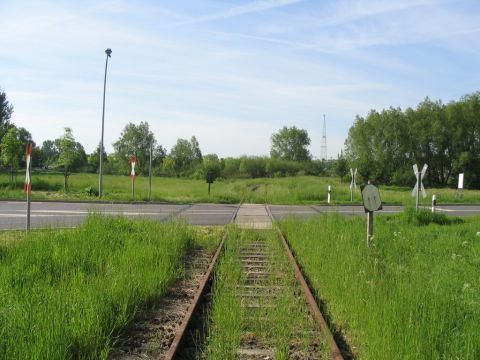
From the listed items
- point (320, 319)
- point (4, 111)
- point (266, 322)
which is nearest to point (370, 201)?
point (320, 319)

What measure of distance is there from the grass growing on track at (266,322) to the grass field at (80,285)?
3.00ft

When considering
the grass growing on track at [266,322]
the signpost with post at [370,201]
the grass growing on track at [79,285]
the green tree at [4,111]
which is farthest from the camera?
the green tree at [4,111]

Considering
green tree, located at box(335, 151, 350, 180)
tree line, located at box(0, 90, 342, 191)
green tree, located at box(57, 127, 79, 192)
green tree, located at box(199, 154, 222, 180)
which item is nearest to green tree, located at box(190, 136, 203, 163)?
tree line, located at box(0, 90, 342, 191)

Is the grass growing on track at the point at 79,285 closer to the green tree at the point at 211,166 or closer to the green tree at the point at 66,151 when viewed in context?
the green tree at the point at 66,151

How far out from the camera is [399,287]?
567 cm

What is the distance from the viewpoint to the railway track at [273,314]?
14.4ft

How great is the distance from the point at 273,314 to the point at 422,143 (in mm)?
84742

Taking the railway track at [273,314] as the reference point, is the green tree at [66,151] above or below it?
above

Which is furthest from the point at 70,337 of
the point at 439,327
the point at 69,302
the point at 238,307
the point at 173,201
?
the point at 173,201

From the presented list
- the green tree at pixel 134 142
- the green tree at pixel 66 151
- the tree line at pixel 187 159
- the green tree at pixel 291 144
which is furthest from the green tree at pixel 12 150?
the green tree at pixel 291 144

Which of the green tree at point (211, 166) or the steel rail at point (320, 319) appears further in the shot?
the green tree at point (211, 166)

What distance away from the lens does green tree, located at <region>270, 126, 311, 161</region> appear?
139375 millimetres

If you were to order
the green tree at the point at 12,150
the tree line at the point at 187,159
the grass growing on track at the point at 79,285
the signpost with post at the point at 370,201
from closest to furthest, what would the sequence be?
the grass growing on track at the point at 79,285, the signpost with post at the point at 370,201, the green tree at the point at 12,150, the tree line at the point at 187,159

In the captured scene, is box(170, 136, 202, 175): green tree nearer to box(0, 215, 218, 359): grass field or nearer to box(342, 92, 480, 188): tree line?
box(342, 92, 480, 188): tree line
